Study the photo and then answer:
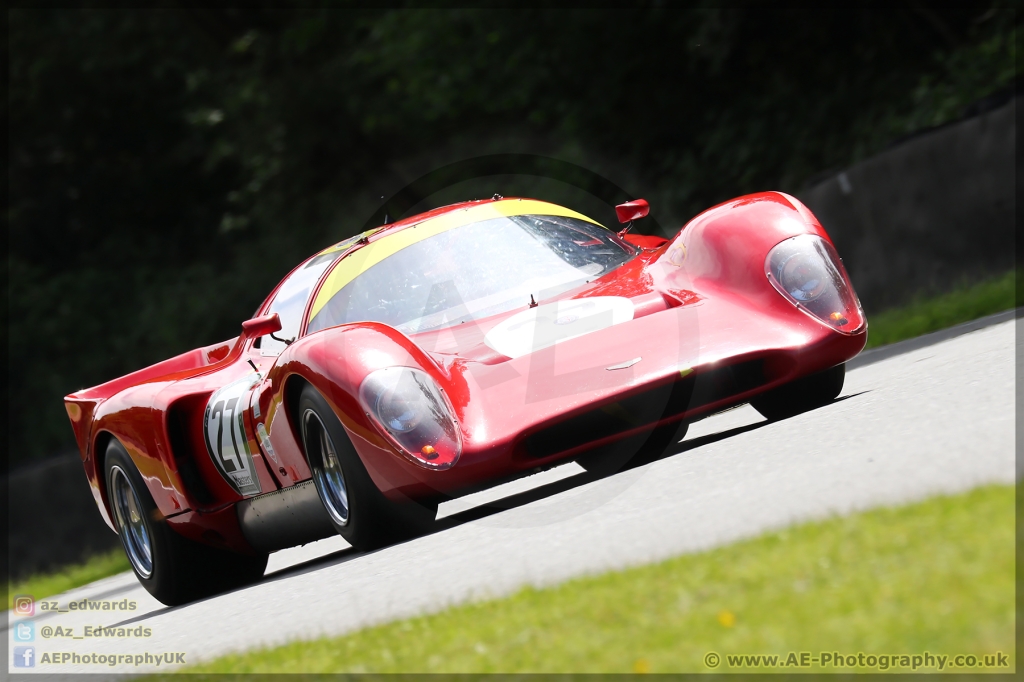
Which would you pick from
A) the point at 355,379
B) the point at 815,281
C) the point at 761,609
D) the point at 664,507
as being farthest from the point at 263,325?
the point at 761,609

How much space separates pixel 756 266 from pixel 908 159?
454 cm

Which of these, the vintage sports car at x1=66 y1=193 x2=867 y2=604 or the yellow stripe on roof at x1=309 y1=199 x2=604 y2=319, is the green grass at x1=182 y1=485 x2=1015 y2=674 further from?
the yellow stripe on roof at x1=309 y1=199 x2=604 y2=319

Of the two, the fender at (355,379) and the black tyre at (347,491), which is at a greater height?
the fender at (355,379)

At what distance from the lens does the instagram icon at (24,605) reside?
314 inches

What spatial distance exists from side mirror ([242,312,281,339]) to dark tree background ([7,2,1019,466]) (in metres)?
7.63

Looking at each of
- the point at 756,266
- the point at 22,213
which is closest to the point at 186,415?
the point at 756,266

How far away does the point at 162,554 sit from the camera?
5.98 metres

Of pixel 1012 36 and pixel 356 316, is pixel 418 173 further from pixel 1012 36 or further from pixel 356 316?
pixel 356 316

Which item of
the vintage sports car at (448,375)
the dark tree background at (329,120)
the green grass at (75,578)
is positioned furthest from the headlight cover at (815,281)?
the dark tree background at (329,120)

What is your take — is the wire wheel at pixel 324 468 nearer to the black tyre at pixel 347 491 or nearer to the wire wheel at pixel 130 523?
the black tyre at pixel 347 491

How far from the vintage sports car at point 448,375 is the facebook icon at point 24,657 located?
61 centimetres

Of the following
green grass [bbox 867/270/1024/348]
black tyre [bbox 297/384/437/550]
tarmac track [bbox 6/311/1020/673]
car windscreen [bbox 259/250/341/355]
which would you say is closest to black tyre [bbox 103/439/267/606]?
tarmac track [bbox 6/311/1020/673]

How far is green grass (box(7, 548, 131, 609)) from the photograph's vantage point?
9.05 m

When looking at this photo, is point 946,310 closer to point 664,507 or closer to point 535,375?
point 535,375
